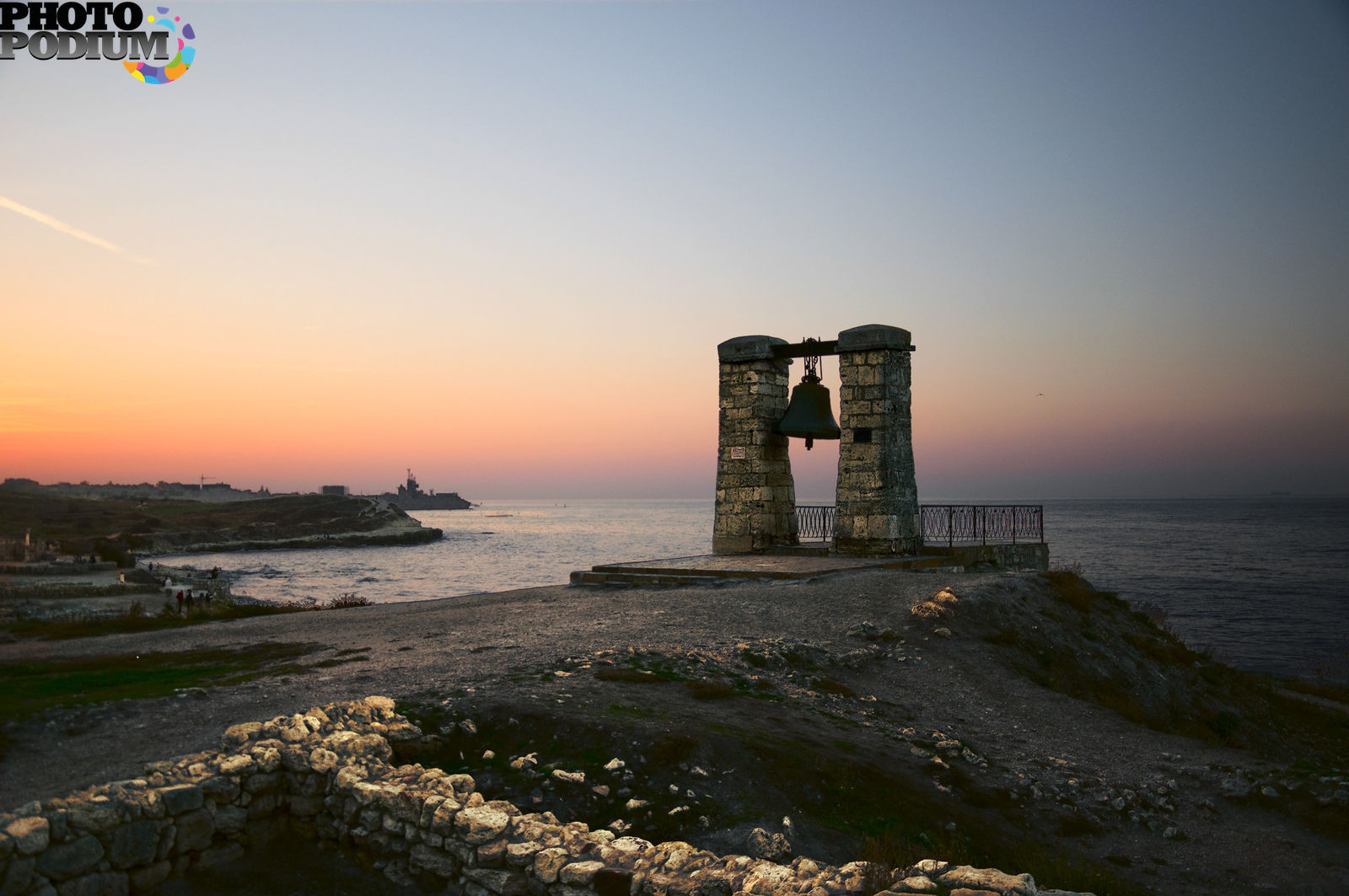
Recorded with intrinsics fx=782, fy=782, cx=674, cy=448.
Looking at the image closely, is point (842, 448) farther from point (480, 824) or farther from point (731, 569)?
point (480, 824)

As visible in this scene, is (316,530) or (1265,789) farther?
(316,530)

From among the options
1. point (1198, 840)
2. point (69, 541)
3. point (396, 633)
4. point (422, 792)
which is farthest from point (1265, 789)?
point (69, 541)

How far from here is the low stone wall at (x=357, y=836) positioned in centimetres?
481

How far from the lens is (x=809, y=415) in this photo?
18266mm

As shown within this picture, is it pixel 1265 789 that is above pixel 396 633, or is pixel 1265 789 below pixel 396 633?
below

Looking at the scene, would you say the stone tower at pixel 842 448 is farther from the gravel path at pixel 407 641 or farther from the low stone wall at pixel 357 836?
the low stone wall at pixel 357 836

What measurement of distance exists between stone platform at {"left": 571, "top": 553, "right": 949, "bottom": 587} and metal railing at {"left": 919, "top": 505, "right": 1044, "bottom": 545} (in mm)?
3581

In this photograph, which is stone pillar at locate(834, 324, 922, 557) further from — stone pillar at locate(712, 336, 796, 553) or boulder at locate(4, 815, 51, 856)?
boulder at locate(4, 815, 51, 856)

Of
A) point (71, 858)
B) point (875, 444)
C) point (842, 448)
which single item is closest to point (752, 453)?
point (842, 448)

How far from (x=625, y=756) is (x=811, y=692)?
123 inches

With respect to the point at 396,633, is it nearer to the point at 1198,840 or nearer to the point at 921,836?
the point at 921,836

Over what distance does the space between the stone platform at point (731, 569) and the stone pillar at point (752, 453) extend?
5.62ft

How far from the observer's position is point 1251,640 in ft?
84.1

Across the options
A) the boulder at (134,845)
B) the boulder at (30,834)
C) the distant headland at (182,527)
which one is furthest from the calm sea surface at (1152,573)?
the boulder at (30,834)
